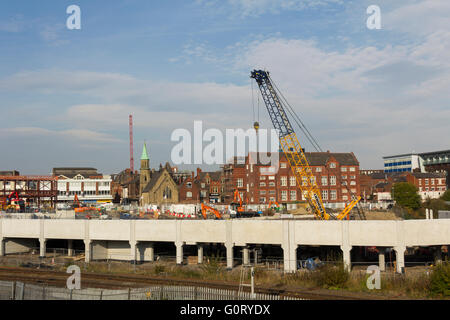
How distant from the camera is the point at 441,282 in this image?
101 feet

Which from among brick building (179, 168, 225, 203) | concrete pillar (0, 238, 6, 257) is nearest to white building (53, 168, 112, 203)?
brick building (179, 168, 225, 203)

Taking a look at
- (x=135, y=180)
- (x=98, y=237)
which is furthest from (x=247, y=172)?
(x=98, y=237)

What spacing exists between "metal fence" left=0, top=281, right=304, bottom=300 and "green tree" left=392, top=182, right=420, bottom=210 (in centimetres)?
9466

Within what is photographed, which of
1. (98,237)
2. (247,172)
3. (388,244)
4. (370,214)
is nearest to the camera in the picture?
(388,244)

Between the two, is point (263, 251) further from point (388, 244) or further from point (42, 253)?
point (42, 253)

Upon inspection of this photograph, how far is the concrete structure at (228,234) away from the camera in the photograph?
132ft

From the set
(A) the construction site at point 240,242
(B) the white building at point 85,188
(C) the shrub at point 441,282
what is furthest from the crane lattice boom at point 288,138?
(B) the white building at point 85,188

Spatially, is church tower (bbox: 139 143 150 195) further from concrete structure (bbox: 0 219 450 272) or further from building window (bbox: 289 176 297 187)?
concrete structure (bbox: 0 219 450 272)

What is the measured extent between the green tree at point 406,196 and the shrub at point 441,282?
3297 inches

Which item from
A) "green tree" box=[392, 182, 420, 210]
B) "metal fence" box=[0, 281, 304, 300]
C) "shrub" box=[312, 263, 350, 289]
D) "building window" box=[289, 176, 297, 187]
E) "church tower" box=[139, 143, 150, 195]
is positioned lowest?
"shrub" box=[312, 263, 350, 289]

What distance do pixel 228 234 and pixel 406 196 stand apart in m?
80.8

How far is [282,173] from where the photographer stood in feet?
359

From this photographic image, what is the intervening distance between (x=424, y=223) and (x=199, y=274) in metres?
21.6

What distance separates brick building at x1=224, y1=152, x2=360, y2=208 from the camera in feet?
355
